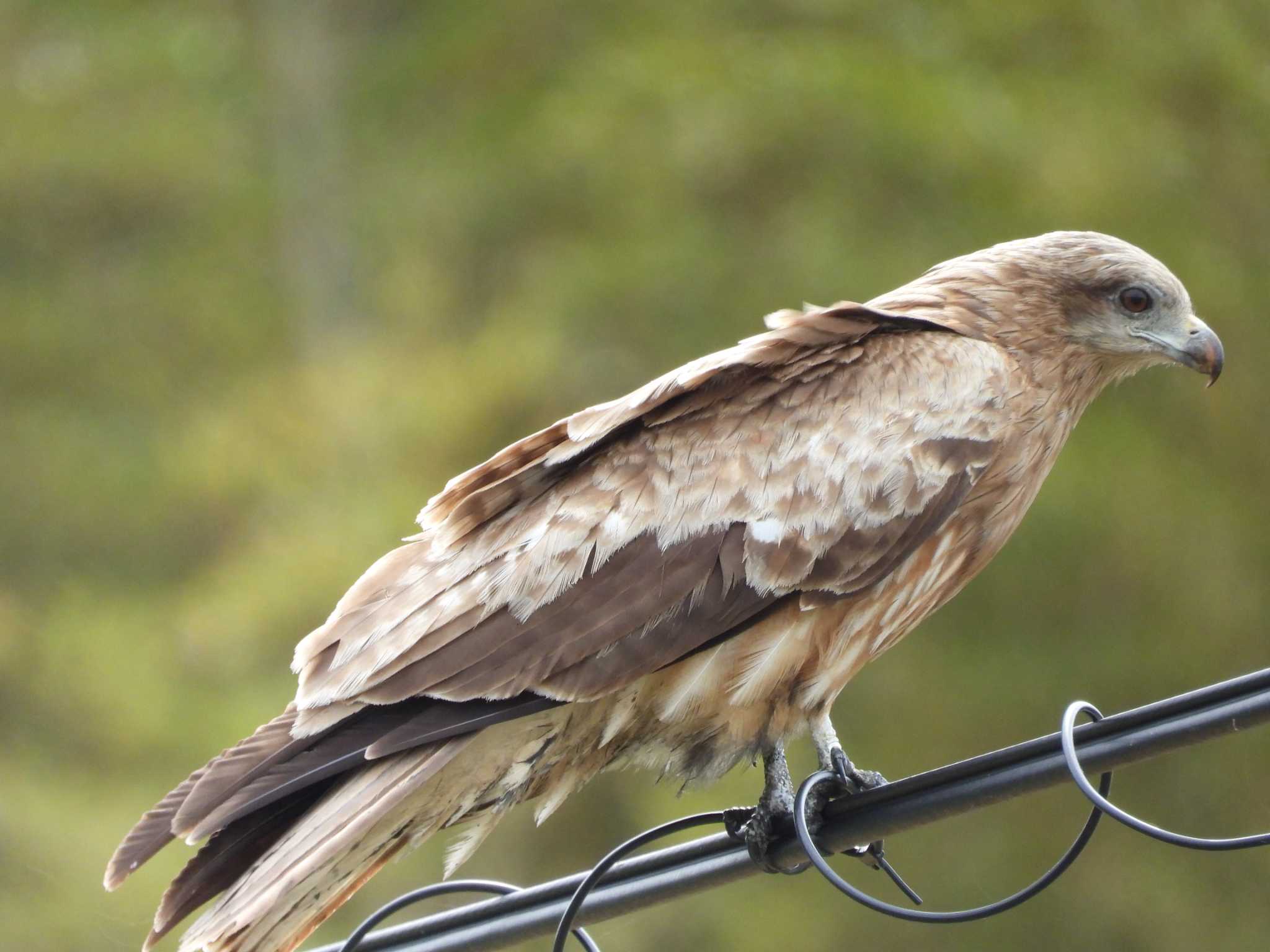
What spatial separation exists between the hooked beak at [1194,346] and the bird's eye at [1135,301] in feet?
0.22

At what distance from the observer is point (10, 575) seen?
10781mm

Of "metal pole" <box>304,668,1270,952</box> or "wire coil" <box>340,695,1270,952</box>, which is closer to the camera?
"metal pole" <box>304,668,1270,952</box>

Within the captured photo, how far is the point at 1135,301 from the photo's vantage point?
433 cm

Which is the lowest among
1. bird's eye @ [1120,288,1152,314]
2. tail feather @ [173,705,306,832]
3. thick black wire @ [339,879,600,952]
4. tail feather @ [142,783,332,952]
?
thick black wire @ [339,879,600,952]

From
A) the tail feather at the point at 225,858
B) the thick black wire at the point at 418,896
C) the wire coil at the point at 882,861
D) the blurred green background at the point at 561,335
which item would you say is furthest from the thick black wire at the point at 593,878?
the blurred green background at the point at 561,335

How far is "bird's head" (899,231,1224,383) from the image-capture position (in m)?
4.27

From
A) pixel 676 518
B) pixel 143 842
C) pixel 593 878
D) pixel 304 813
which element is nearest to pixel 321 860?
pixel 304 813

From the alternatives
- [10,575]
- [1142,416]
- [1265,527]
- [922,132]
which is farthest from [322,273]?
[1265,527]

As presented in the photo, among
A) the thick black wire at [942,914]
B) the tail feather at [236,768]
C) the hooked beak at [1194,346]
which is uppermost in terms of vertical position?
the tail feather at [236,768]

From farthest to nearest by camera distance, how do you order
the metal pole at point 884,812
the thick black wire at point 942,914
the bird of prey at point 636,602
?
the bird of prey at point 636,602 → the thick black wire at point 942,914 → the metal pole at point 884,812

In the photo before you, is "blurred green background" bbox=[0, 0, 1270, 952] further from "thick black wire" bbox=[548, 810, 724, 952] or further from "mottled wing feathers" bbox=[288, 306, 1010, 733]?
"thick black wire" bbox=[548, 810, 724, 952]

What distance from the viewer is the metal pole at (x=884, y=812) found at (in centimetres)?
238

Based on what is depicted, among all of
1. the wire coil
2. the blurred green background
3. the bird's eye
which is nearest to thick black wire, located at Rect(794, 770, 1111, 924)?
the wire coil

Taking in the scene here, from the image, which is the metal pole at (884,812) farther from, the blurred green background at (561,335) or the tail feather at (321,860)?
the blurred green background at (561,335)
